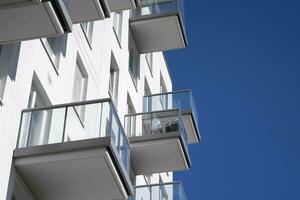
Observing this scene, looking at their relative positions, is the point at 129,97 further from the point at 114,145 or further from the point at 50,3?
the point at 50,3

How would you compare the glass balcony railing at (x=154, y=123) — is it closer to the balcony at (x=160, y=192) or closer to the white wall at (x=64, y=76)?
the white wall at (x=64, y=76)

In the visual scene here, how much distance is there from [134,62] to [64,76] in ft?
27.4

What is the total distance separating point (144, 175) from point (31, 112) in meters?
9.38

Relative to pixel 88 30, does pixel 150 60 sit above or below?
above

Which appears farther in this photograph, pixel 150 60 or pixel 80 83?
pixel 150 60

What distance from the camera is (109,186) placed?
14023 mm

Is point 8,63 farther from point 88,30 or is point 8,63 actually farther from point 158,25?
point 158,25

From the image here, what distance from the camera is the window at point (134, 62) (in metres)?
23.9

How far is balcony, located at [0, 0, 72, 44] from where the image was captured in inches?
449

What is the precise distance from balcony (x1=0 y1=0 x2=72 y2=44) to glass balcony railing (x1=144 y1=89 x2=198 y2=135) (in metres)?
11.3

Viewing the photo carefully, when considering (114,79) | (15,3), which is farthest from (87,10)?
(114,79)

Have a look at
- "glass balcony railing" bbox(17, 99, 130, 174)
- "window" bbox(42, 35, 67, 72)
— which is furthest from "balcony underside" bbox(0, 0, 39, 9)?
"window" bbox(42, 35, 67, 72)

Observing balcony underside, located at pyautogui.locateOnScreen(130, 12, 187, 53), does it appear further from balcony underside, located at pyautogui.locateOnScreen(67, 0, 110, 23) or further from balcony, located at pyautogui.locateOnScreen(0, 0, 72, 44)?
balcony, located at pyautogui.locateOnScreen(0, 0, 72, 44)

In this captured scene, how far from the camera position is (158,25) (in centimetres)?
2344
